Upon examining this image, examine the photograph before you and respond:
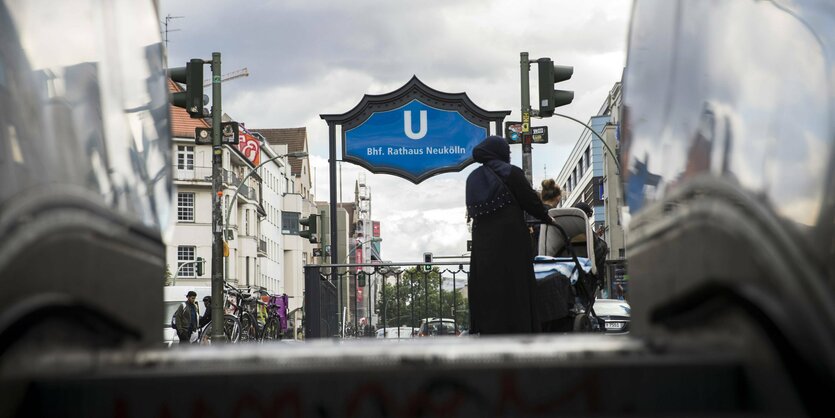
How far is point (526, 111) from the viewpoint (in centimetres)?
1669

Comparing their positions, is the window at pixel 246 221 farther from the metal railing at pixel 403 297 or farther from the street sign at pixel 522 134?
the metal railing at pixel 403 297

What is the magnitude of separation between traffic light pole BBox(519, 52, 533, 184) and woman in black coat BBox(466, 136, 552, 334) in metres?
9.40

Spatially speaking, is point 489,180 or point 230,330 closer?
point 489,180

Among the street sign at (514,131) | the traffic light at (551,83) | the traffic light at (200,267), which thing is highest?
the traffic light at (551,83)

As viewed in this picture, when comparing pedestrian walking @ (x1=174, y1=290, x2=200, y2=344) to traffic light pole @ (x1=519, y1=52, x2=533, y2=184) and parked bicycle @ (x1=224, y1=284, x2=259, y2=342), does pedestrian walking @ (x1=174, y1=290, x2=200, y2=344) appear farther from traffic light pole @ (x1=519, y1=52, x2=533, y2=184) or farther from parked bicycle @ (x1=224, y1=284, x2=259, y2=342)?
traffic light pole @ (x1=519, y1=52, x2=533, y2=184)

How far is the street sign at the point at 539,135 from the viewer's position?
17328 millimetres

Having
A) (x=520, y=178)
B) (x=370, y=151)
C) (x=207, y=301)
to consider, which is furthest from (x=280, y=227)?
(x=520, y=178)

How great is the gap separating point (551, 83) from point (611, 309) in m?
5.04

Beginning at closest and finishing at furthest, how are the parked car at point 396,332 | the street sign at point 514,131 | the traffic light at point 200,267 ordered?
the parked car at point 396,332 → the street sign at point 514,131 → the traffic light at point 200,267

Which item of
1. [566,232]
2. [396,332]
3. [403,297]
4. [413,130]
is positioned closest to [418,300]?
[403,297]

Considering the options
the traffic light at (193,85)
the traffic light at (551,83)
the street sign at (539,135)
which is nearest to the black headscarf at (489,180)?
the traffic light at (551,83)

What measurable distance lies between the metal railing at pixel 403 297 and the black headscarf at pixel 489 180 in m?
5.00

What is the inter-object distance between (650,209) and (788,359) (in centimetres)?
90

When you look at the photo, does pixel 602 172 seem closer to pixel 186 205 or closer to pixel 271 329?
pixel 186 205
